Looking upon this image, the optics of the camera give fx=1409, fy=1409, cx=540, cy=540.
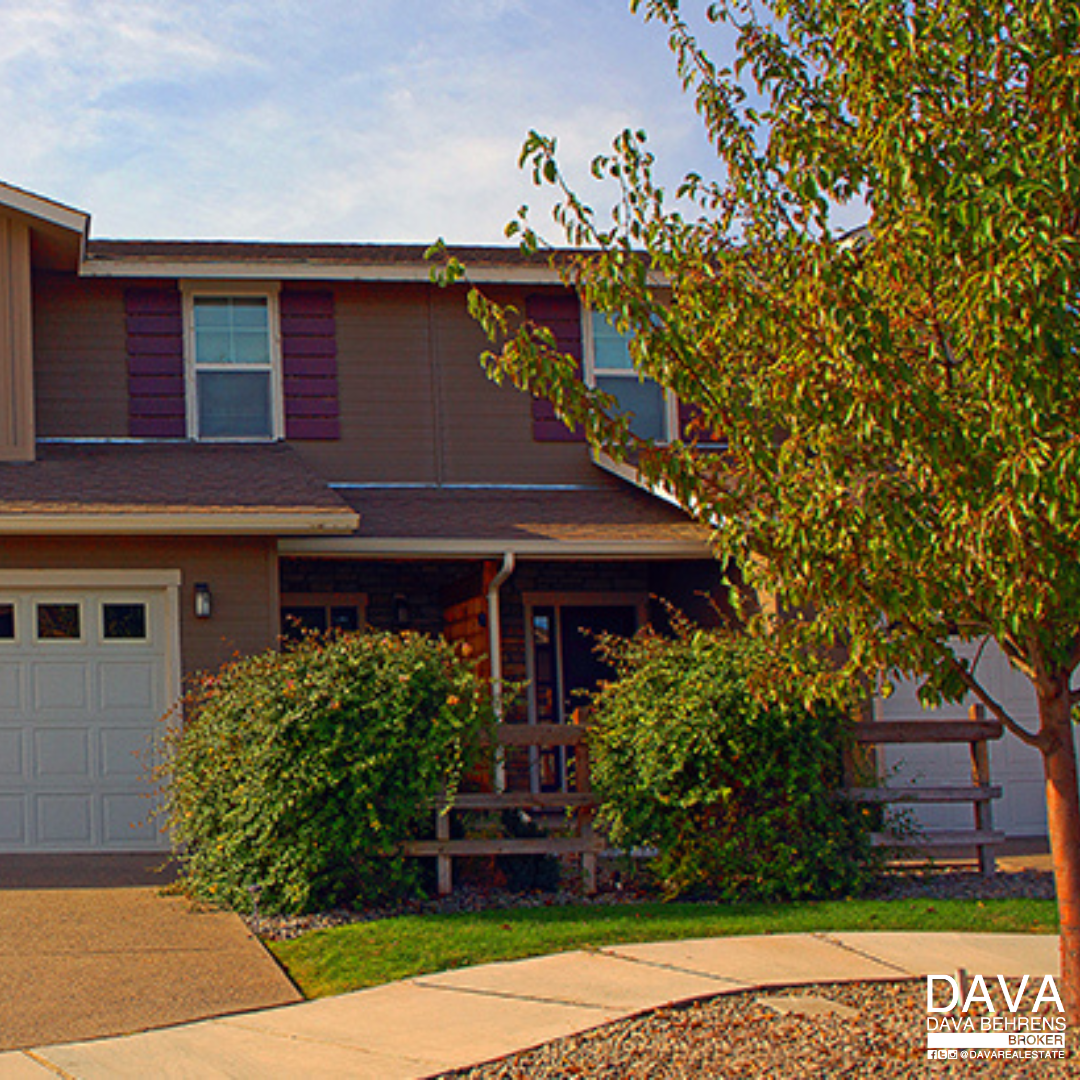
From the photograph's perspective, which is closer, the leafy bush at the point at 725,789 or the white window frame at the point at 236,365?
the leafy bush at the point at 725,789

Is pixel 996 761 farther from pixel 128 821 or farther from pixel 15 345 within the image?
pixel 15 345

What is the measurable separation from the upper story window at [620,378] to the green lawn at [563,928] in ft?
24.8

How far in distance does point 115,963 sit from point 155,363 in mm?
8471

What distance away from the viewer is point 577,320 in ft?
51.6

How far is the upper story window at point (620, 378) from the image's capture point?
15.6m

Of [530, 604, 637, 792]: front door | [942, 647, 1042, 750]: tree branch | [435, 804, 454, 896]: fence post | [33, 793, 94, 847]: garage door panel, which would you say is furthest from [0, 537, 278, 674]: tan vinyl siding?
[942, 647, 1042, 750]: tree branch

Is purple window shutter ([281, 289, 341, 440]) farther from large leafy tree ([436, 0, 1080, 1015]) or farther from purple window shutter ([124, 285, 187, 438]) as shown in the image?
large leafy tree ([436, 0, 1080, 1015])

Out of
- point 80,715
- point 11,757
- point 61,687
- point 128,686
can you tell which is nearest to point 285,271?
point 128,686

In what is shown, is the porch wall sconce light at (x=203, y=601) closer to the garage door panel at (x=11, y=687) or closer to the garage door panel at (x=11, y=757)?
the garage door panel at (x=11, y=687)

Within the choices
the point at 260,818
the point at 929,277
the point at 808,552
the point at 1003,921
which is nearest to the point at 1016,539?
the point at 808,552

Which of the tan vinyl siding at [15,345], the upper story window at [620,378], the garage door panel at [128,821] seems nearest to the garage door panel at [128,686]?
the garage door panel at [128,821]

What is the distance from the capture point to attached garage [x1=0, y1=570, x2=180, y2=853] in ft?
39.3

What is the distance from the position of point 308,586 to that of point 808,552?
435 inches

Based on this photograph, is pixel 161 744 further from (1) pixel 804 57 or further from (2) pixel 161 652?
(1) pixel 804 57
